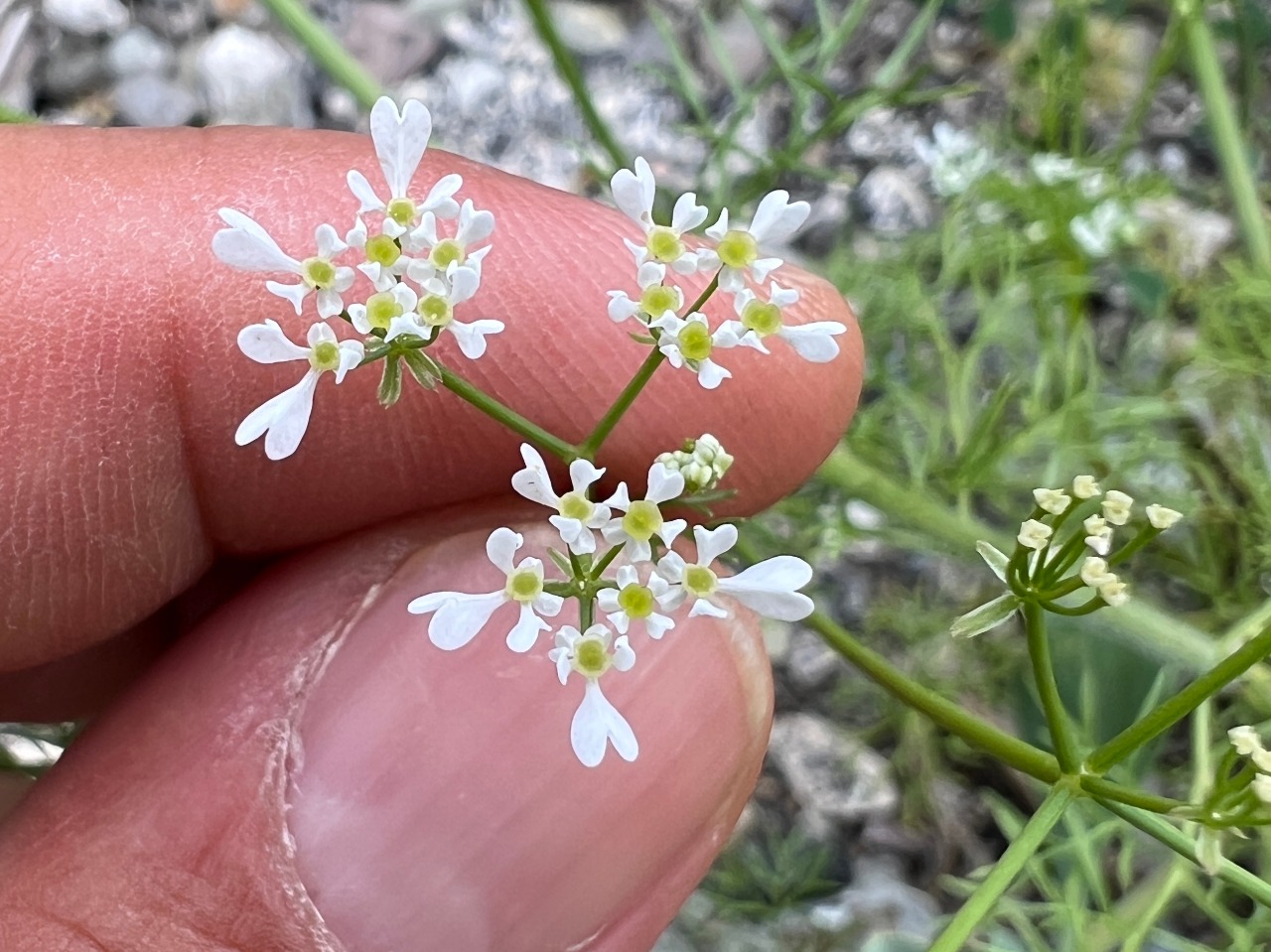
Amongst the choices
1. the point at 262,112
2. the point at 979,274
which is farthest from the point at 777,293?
the point at 262,112

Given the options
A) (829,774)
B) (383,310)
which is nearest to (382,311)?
(383,310)

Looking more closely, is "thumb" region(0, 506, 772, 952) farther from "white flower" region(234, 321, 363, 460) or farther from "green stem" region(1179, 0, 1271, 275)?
"green stem" region(1179, 0, 1271, 275)

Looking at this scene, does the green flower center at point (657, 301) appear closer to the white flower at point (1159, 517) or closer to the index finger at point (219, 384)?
the index finger at point (219, 384)

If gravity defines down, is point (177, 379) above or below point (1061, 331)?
above

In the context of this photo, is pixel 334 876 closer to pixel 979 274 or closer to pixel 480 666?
pixel 480 666

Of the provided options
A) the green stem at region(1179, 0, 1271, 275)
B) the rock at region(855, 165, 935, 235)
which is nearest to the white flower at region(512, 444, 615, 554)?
the green stem at region(1179, 0, 1271, 275)

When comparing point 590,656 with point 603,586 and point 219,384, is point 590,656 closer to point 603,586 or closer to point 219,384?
point 603,586
